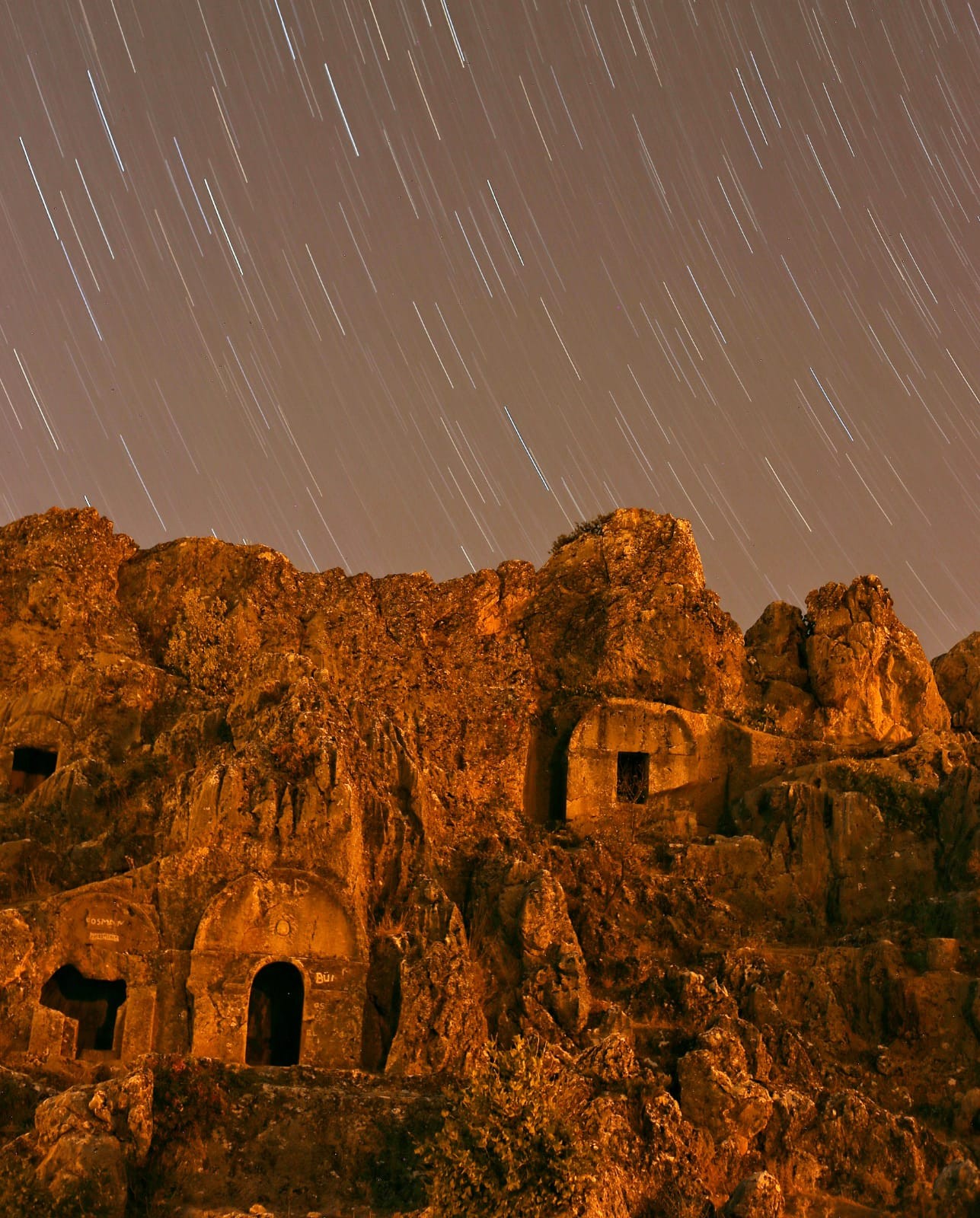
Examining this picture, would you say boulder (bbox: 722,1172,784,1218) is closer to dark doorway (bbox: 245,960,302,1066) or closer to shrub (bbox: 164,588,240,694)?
dark doorway (bbox: 245,960,302,1066)

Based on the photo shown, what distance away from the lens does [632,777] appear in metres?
52.3

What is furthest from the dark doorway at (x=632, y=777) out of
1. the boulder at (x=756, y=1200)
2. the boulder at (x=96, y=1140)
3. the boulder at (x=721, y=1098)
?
the boulder at (x=96, y=1140)

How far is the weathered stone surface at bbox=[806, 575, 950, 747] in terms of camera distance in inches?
2164

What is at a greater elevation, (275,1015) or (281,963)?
(281,963)

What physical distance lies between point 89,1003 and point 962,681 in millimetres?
32516

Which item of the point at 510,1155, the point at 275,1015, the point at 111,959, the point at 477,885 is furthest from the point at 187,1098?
the point at 477,885

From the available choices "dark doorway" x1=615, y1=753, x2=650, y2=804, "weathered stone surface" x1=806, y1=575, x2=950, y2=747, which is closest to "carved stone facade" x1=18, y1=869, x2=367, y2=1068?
"dark doorway" x1=615, y1=753, x2=650, y2=804

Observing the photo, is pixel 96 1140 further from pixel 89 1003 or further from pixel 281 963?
pixel 89 1003

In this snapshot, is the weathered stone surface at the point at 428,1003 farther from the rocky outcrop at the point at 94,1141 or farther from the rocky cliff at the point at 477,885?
the rocky outcrop at the point at 94,1141

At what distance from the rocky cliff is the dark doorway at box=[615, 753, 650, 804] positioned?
109 millimetres

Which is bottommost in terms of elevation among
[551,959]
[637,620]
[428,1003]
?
[428,1003]

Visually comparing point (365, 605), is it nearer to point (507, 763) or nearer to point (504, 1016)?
point (507, 763)

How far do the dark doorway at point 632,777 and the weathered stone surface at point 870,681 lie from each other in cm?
645

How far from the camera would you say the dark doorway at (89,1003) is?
3941 centimetres
